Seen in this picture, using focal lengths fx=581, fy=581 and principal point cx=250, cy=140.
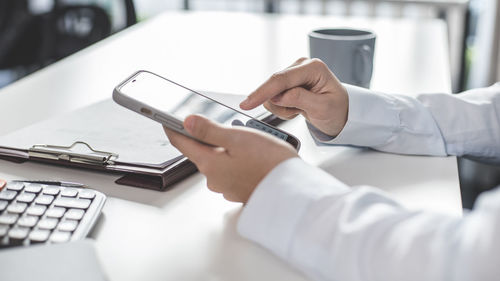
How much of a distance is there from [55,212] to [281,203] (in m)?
0.22

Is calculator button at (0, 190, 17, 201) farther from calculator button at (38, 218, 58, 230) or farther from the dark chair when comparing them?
the dark chair

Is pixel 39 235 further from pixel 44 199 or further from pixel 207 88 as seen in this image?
pixel 207 88

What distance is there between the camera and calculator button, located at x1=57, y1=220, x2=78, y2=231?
542mm

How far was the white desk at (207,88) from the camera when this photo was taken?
0.54m

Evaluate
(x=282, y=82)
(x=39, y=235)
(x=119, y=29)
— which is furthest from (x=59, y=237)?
(x=119, y=29)

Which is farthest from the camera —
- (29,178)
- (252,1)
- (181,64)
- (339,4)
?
(252,1)

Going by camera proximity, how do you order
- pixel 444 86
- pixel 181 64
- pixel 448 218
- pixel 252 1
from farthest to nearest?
pixel 252 1 → pixel 181 64 → pixel 444 86 → pixel 448 218

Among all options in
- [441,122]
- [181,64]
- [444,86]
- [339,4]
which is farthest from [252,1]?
[441,122]

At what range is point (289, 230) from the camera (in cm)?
52

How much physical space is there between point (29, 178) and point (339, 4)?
202cm

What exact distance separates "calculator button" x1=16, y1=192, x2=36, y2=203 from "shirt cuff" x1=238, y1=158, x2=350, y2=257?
8.5 inches

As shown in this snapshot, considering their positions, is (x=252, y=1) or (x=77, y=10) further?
(x=252, y=1)

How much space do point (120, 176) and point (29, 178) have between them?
107mm

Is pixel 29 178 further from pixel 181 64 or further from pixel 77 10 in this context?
pixel 77 10
